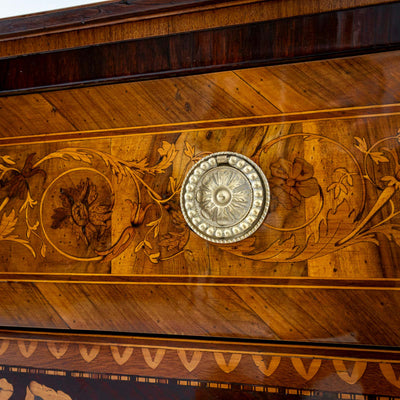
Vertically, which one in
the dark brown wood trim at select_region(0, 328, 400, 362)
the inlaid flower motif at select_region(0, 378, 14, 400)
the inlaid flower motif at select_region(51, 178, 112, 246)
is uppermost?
the inlaid flower motif at select_region(51, 178, 112, 246)

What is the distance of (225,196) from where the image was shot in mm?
884

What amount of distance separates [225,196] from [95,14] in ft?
1.69

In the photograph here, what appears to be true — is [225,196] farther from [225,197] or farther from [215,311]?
[215,311]

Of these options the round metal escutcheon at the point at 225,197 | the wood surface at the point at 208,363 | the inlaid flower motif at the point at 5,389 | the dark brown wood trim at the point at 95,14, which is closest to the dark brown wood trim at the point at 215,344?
the wood surface at the point at 208,363

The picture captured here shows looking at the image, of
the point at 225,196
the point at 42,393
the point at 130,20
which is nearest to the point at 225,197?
the point at 225,196

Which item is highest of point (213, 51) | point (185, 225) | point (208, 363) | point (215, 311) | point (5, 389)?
point (213, 51)

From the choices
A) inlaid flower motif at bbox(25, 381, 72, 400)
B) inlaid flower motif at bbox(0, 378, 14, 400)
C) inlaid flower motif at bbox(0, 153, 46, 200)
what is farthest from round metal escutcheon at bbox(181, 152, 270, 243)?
inlaid flower motif at bbox(0, 378, 14, 400)

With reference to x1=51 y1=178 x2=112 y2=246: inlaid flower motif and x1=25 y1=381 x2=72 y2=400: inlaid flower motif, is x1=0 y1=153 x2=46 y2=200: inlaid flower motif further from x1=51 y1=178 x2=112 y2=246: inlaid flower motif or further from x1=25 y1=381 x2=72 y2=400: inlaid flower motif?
x1=25 y1=381 x2=72 y2=400: inlaid flower motif

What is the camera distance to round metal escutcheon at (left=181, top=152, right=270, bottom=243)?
87 cm

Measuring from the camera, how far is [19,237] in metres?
1.02

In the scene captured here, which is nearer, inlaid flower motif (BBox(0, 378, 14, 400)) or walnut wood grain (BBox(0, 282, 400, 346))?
walnut wood grain (BBox(0, 282, 400, 346))

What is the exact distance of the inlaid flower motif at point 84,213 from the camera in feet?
3.15

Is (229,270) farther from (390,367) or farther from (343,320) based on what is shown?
(390,367)

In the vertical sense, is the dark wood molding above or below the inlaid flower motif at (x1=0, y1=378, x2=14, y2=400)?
above
